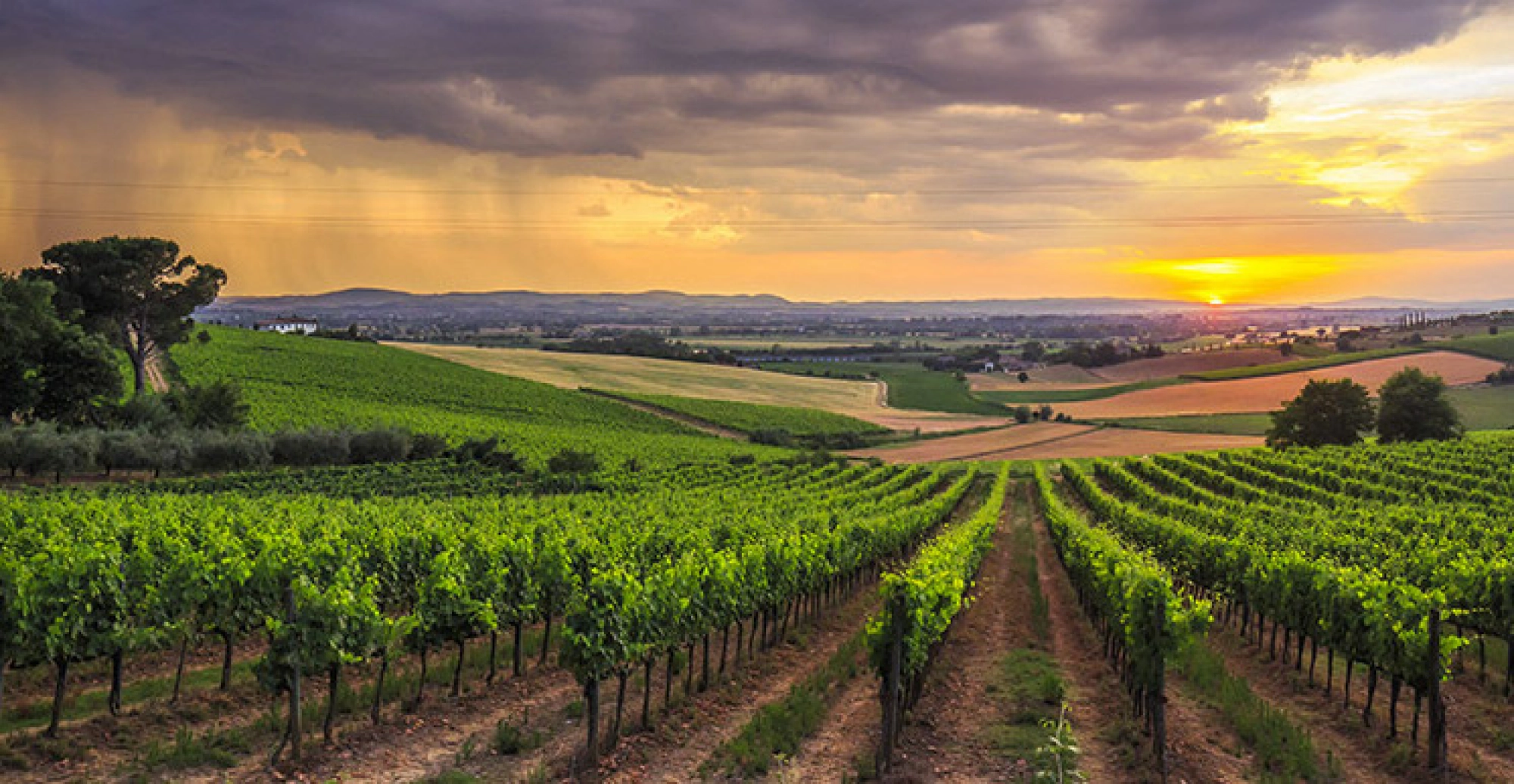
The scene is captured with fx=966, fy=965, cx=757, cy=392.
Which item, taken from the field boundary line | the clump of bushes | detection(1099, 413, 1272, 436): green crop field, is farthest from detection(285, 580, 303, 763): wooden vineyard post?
detection(1099, 413, 1272, 436): green crop field

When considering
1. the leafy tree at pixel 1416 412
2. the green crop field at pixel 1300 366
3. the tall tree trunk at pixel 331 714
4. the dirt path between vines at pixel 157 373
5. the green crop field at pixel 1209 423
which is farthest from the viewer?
the green crop field at pixel 1300 366

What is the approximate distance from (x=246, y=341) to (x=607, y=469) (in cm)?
6116

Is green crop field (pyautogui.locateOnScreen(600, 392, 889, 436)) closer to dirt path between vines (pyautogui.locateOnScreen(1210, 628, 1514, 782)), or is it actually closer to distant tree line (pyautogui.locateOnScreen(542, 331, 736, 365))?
distant tree line (pyautogui.locateOnScreen(542, 331, 736, 365))

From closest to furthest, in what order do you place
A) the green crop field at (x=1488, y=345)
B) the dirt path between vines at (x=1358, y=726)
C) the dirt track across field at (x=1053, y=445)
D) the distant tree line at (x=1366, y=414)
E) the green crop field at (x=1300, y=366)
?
1. the dirt path between vines at (x=1358, y=726)
2. the distant tree line at (x=1366, y=414)
3. the dirt track across field at (x=1053, y=445)
4. the green crop field at (x=1488, y=345)
5. the green crop field at (x=1300, y=366)

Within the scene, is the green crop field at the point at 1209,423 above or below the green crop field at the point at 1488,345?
below

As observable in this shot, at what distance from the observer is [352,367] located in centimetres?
9838

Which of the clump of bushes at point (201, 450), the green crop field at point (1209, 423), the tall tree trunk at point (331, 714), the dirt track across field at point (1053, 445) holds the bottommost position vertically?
the dirt track across field at point (1053, 445)

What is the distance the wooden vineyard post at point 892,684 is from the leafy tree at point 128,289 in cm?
6955

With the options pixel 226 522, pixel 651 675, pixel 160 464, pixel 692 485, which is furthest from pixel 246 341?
pixel 651 675

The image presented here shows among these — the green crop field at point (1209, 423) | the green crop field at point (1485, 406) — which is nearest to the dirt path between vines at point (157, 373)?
the green crop field at point (1209, 423)

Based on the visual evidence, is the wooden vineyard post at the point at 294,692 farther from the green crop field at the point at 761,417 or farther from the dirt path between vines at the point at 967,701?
the green crop field at the point at 761,417

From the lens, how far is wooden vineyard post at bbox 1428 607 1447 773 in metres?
14.1

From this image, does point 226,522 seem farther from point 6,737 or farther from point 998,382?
point 998,382

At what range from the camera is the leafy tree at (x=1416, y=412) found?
3132 inches
